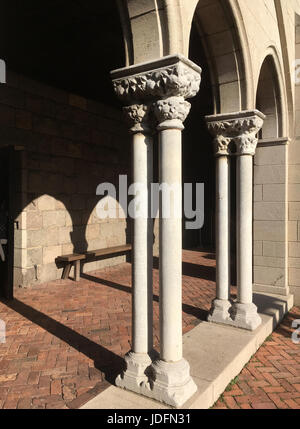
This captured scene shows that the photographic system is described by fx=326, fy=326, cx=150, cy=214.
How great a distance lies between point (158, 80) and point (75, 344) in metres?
3.13

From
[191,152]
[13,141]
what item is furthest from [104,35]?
[191,152]

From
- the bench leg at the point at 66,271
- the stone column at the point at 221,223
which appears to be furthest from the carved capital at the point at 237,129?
the bench leg at the point at 66,271

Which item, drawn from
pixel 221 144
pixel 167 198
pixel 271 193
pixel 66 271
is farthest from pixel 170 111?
pixel 66 271

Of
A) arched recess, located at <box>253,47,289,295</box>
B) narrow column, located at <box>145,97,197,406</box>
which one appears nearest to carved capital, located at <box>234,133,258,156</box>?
arched recess, located at <box>253,47,289,295</box>

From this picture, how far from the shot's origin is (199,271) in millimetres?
8289

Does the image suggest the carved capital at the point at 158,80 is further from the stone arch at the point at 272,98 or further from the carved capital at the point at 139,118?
the stone arch at the point at 272,98

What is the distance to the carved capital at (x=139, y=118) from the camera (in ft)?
9.37

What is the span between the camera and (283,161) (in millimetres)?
5898

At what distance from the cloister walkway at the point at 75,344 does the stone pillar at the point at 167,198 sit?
23.8 inches

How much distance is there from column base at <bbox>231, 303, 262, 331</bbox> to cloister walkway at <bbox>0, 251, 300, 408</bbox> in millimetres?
350

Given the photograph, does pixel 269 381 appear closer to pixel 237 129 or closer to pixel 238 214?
pixel 238 214

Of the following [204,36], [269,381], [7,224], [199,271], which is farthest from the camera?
[199,271]
